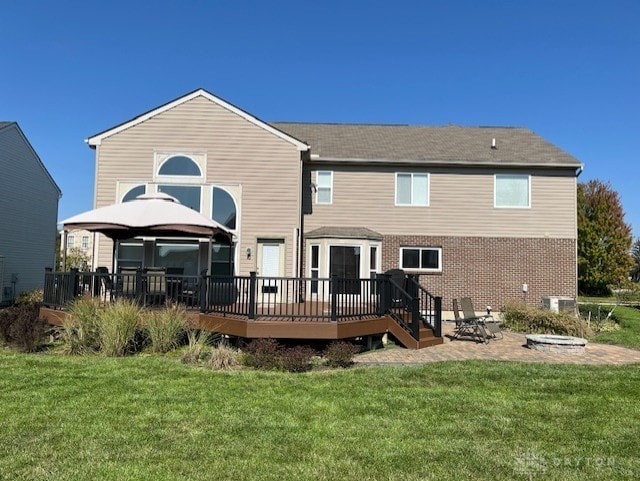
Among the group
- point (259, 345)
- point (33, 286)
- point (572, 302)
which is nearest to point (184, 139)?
point (259, 345)

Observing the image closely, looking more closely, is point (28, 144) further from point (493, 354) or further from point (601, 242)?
point (601, 242)

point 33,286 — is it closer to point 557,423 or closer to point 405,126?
point 405,126

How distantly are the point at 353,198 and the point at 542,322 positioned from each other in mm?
7495

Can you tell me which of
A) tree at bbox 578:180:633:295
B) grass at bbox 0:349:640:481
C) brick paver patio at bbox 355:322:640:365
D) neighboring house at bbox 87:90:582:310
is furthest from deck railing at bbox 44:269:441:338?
tree at bbox 578:180:633:295

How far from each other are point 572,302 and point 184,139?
46.5 feet

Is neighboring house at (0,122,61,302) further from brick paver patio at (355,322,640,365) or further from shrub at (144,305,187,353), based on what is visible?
brick paver patio at (355,322,640,365)

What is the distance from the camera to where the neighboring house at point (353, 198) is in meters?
15.0

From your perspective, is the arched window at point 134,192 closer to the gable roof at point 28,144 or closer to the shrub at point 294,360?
the shrub at point 294,360

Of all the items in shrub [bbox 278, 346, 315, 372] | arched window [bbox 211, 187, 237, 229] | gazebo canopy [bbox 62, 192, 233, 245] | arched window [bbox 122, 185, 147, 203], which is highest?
arched window [bbox 122, 185, 147, 203]

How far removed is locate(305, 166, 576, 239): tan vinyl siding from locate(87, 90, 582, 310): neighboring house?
0.04m

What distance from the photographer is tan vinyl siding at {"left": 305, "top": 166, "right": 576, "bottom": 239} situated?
57.2ft

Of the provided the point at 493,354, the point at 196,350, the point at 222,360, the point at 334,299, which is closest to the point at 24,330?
the point at 196,350

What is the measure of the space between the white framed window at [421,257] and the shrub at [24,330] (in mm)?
11613

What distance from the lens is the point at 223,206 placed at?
15039 mm
